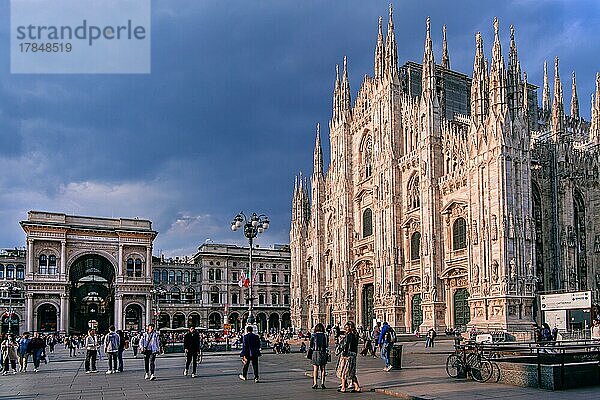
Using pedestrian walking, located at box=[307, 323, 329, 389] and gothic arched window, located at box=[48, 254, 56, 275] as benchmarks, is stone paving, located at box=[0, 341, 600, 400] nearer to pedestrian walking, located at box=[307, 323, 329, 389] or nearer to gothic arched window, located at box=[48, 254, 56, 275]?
pedestrian walking, located at box=[307, 323, 329, 389]

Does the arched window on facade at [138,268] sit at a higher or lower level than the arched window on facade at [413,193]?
lower

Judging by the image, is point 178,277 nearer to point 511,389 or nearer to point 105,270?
point 105,270

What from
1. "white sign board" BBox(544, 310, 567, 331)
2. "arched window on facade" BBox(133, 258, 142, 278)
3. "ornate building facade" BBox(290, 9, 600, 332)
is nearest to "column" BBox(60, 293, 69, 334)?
"arched window on facade" BBox(133, 258, 142, 278)

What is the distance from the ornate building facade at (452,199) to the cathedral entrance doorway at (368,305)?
→ 131 mm

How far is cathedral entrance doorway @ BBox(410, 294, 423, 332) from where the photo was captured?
51531mm

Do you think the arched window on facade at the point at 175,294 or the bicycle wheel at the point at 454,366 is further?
the arched window on facade at the point at 175,294

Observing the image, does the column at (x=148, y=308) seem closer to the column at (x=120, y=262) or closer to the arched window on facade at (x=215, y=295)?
the column at (x=120, y=262)

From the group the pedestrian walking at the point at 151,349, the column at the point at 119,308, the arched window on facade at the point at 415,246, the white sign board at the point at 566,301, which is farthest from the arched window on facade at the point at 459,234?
the column at the point at 119,308

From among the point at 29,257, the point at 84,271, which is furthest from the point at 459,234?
the point at 84,271

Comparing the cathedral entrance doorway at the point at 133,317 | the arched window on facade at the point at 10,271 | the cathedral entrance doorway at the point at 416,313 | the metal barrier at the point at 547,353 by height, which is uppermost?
the arched window on facade at the point at 10,271

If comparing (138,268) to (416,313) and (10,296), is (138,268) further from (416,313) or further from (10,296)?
(416,313)

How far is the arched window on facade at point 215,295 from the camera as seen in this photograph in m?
101

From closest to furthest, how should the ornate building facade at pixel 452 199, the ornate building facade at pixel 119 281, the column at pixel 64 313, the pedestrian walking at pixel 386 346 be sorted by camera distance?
the pedestrian walking at pixel 386 346 → the ornate building facade at pixel 452 199 → the column at pixel 64 313 → the ornate building facade at pixel 119 281

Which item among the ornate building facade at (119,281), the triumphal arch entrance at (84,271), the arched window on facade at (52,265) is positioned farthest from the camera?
the arched window on facade at (52,265)
